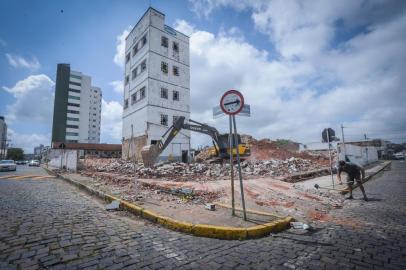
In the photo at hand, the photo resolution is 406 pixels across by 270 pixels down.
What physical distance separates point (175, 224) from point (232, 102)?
3.04 m

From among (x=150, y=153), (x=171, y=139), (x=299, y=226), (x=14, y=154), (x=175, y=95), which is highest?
(x=175, y=95)

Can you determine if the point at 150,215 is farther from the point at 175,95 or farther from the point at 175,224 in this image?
the point at 175,95

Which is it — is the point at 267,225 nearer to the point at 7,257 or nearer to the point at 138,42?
the point at 7,257

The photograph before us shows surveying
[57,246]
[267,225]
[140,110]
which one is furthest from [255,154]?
[57,246]

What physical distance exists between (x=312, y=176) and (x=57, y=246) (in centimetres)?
1517

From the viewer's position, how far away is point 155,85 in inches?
980

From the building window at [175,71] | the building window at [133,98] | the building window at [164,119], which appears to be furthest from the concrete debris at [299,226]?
the building window at [133,98]

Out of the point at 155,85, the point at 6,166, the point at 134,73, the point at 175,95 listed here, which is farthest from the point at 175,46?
the point at 6,166

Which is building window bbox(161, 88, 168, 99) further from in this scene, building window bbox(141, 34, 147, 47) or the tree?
the tree

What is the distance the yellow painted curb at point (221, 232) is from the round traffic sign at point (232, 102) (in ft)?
8.37

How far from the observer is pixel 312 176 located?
47.5ft

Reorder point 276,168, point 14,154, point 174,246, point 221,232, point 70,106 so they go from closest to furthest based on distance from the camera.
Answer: point 174,246 → point 221,232 → point 276,168 → point 70,106 → point 14,154

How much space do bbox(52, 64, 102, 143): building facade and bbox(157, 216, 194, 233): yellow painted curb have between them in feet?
286

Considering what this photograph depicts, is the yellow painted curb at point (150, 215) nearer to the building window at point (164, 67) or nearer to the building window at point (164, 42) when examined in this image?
the building window at point (164, 67)
